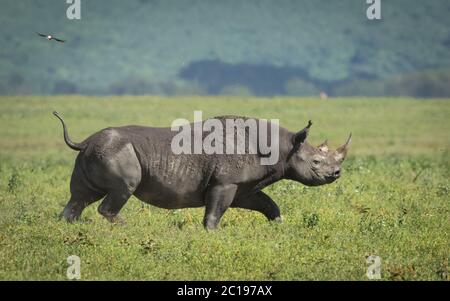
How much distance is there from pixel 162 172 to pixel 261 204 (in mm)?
1721

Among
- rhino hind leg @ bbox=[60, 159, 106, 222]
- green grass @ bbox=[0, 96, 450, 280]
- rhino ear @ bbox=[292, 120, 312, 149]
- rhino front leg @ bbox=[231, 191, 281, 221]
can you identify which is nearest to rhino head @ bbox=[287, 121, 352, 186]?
rhino ear @ bbox=[292, 120, 312, 149]

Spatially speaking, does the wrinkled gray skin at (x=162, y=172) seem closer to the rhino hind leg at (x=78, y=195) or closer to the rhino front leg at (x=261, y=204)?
the rhino hind leg at (x=78, y=195)

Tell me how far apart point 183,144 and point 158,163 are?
480 millimetres

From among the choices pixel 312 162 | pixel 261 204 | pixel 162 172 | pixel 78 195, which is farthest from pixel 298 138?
pixel 78 195

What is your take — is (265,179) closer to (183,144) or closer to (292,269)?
(183,144)

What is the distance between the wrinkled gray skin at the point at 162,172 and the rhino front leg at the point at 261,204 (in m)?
0.20

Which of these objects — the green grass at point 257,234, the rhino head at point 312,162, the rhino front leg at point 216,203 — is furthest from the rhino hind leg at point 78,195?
the rhino head at point 312,162

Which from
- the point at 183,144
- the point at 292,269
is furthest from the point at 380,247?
the point at 183,144

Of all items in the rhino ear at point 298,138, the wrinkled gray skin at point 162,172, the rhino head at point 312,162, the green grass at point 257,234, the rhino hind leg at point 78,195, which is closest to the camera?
the green grass at point 257,234

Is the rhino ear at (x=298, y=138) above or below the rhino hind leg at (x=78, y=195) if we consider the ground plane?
above

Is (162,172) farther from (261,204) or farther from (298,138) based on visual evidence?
(298,138)

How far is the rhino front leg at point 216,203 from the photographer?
14.8 meters
